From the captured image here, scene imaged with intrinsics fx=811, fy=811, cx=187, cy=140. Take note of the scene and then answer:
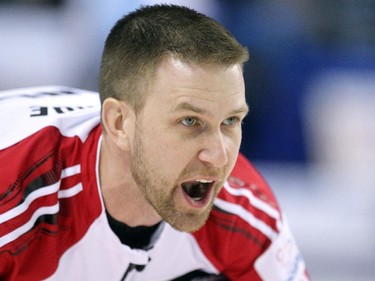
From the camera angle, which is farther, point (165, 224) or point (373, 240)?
point (373, 240)

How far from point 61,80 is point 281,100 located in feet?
3.57

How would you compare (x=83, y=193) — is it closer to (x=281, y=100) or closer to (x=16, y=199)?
(x=16, y=199)

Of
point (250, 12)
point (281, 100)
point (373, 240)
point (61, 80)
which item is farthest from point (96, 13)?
point (373, 240)

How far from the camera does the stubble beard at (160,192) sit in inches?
76.5

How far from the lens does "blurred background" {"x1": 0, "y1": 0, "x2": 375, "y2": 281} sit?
397cm

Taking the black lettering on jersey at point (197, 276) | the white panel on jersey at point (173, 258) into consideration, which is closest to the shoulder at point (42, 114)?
the white panel on jersey at point (173, 258)

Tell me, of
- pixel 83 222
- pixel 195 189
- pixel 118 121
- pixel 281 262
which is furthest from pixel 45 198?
pixel 281 262

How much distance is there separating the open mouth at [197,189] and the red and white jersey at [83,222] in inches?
5.3

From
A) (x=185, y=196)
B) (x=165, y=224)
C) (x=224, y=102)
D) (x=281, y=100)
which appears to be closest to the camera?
(x=224, y=102)

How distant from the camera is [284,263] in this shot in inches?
90.0

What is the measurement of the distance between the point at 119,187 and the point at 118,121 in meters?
0.19

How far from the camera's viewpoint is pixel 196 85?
6.02 feet

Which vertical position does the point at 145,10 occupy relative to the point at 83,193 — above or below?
above

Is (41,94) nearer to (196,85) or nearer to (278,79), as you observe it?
(196,85)
